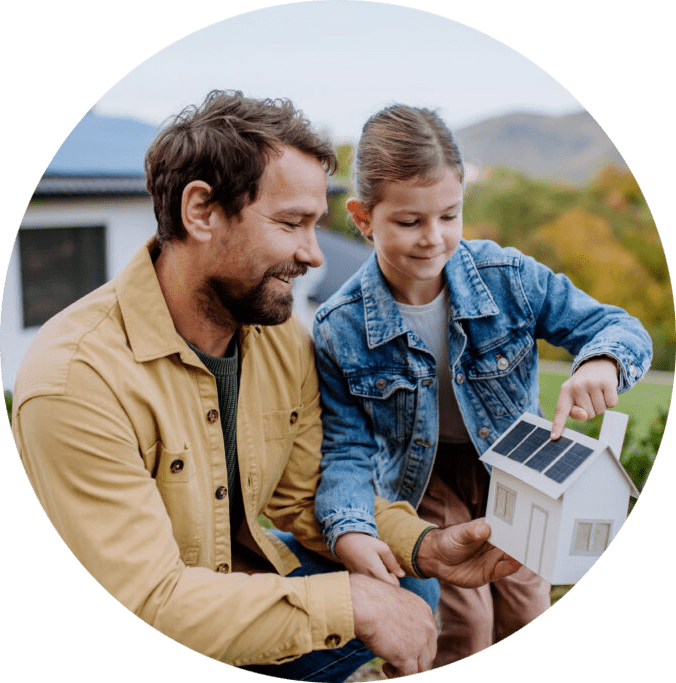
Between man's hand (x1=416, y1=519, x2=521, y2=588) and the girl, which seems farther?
man's hand (x1=416, y1=519, x2=521, y2=588)

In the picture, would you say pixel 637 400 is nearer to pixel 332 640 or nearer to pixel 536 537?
pixel 536 537

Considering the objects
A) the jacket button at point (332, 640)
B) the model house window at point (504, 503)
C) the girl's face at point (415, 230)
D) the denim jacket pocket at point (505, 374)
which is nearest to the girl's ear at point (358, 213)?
the girl's face at point (415, 230)

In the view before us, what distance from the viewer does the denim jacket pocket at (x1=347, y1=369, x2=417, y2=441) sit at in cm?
256

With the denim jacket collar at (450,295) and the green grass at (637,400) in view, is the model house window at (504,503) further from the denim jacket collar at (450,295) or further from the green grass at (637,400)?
the denim jacket collar at (450,295)

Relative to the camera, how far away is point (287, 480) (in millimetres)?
2740

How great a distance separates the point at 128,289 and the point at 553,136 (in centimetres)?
127

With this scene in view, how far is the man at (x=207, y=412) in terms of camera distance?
2350 mm

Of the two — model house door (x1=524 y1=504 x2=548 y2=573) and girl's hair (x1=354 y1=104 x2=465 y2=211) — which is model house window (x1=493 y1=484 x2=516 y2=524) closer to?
model house door (x1=524 y1=504 x2=548 y2=573)

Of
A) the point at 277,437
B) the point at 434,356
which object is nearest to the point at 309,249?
the point at 434,356

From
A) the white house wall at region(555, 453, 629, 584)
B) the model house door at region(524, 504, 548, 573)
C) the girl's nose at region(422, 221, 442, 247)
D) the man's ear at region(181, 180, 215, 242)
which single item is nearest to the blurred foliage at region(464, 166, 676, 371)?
the girl's nose at region(422, 221, 442, 247)

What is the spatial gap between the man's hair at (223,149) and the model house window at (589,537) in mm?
1151

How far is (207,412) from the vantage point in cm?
250

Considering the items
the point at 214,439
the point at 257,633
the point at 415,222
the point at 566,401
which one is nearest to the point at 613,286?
the point at 566,401

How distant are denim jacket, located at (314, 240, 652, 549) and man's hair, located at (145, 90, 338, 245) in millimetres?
392
